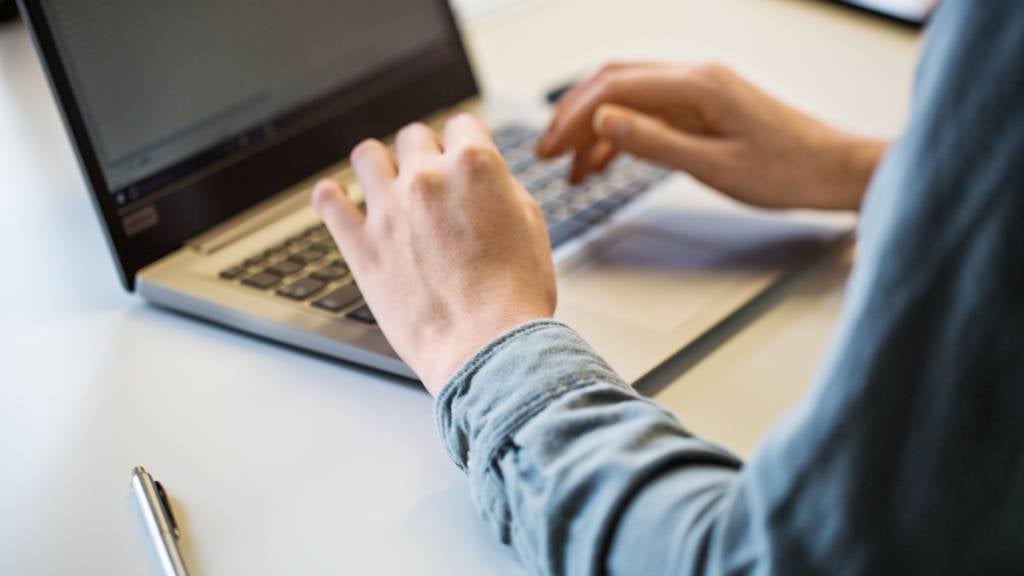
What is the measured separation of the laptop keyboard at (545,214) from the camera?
672 millimetres

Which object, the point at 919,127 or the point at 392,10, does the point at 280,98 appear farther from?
the point at 919,127

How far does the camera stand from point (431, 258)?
1.90ft

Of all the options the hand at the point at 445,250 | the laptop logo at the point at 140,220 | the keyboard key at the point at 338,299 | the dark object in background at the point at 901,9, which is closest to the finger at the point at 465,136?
the hand at the point at 445,250

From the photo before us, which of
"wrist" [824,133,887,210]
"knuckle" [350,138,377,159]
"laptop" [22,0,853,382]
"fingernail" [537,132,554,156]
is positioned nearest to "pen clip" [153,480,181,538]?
"laptop" [22,0,853,382]

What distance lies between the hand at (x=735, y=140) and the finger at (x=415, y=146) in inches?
5.9

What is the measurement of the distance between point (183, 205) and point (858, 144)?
48cm

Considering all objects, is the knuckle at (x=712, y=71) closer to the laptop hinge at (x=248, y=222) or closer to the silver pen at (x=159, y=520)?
the laptop hinge at (x=248, y=222)

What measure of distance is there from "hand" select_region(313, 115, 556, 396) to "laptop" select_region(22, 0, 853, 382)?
5 cm

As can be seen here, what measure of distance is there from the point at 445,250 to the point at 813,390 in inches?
10.1


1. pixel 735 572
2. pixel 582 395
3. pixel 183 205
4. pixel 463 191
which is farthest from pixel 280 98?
pixel 735 572

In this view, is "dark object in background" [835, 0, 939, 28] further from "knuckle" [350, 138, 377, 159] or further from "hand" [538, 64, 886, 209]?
"knuckle" [350, 138, 377, 159]

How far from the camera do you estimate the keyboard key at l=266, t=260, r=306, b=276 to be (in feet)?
2.30

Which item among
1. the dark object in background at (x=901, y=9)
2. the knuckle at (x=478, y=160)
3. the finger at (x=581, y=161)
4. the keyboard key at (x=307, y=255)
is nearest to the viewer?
the knuckle at (x=478, y=160)

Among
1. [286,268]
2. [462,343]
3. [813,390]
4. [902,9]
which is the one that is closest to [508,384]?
[462,343]
